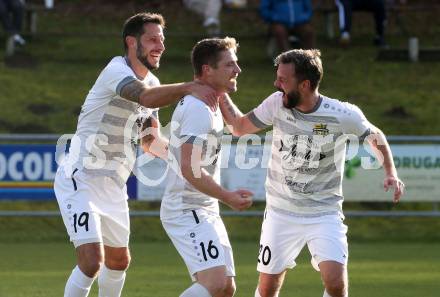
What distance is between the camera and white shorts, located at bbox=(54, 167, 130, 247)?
8539mm

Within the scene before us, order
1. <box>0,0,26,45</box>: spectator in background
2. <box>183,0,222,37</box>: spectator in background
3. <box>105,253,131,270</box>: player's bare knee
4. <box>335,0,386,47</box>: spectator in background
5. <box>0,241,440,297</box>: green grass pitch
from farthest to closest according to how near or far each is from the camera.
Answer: <box>183,0,222,37</box>: spectator in background
<box>335,0,386,47</box>: spectator in background
<box>0,0,26,45</box>: spectator in background
<box>0,241,440,297</box>: green grass pitch
<box>105,253,131,270</box>: player's bare knee

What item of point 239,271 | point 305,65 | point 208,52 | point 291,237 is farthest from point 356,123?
point 239,271

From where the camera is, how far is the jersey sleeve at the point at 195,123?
25.5ft

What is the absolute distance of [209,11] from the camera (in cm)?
2111

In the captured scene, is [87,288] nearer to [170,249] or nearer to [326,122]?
[326,122]

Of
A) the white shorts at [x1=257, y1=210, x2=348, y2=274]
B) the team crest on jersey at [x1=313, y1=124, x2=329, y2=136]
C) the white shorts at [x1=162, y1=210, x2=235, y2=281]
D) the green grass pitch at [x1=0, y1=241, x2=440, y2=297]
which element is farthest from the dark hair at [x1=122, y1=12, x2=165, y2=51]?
the green grass pitch at [x1=0, y1=241, x2=440, y2=297]

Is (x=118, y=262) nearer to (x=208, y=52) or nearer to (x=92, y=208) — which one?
(x=92, y=208)

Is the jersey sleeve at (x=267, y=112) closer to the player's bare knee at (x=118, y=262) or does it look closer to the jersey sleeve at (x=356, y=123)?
the jersey sleeve at (x=356, y=123)

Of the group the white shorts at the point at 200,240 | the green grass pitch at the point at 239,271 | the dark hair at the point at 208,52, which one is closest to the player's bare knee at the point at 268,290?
the white shorts at the point at 200,240

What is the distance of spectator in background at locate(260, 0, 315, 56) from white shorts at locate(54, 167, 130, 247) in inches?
426

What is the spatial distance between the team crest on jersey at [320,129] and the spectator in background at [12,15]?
12192mm

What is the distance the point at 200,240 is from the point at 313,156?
1194 millimetres

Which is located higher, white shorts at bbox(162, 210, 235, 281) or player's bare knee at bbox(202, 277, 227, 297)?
white shorts at bbox(162, 210, 235, 281)

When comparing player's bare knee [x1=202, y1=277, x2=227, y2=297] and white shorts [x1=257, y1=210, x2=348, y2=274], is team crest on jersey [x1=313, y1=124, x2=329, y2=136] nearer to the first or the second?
white shorts [x1=257, y1=210, x2=348, y2=274]
